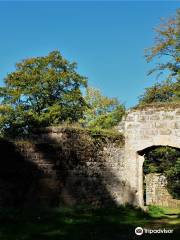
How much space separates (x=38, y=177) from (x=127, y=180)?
342cm

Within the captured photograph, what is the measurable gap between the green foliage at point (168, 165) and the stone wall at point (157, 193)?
2.20 feet

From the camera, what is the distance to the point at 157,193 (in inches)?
866

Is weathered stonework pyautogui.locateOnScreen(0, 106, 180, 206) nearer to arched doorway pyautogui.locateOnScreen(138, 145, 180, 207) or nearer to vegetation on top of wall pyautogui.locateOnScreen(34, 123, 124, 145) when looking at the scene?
vegetation on top of wall pyautogui.locateOnScreen(34, 123, 124, 145)

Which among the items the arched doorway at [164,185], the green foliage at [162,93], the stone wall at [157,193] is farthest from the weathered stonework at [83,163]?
the green foliage at [162,93]

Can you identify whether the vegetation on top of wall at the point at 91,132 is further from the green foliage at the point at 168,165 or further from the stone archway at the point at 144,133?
the green foliage at the point at 168,165

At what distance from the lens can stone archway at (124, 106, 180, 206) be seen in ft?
45.3

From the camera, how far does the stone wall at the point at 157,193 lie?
2167cm

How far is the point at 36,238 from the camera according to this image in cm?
765

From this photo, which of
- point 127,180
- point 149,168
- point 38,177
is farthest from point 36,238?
point 149,168

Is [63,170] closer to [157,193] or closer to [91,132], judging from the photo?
[91,132]

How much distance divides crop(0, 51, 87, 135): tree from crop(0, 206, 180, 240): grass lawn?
772 inches

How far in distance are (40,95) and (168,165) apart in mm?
12622

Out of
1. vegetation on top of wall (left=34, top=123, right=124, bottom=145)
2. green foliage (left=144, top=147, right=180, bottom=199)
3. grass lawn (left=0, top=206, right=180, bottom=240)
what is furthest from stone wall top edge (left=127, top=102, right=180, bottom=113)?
green foliage (left=144, top=147, right=180, bottom=199)

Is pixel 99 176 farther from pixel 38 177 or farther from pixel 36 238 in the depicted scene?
pixel 36 238
